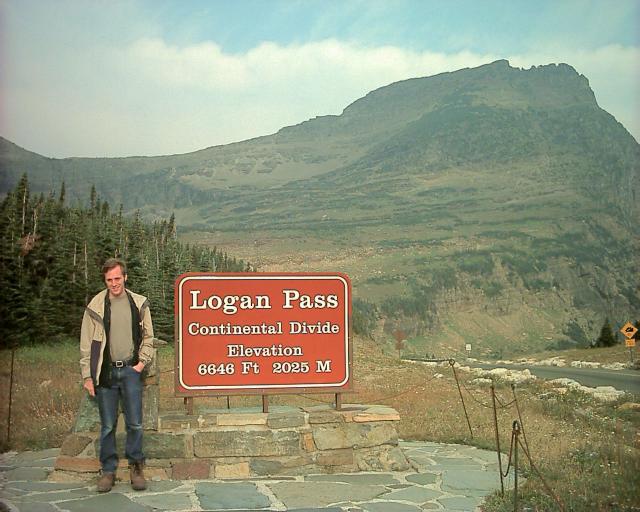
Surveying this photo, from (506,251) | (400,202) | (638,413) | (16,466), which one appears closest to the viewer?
(16,466)

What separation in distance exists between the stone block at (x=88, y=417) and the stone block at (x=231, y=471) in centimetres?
133

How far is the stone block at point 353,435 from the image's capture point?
7.99 metres

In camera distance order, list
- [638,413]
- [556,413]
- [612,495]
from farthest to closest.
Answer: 1. [638,413]
2. [556,413]
3. [612,495]

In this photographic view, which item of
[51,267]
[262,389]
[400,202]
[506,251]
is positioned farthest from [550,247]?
[262,389]

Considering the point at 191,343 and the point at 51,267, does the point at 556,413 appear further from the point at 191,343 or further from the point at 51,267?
the point at 51,267

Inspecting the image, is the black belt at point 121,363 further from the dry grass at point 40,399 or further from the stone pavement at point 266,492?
the dry grass at point 40,399

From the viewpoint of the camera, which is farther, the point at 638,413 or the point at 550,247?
the point at 550,247

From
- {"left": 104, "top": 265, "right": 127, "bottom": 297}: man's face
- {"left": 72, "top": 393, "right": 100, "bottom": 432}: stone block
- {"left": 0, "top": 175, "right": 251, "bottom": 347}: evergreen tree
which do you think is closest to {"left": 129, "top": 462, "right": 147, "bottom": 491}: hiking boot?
{"left": 72, "top": 393, "right": 100, "bottom": 432}: stone block

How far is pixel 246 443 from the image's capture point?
7.73 m

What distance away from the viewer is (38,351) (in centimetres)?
2259

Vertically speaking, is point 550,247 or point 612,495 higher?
point 550,247

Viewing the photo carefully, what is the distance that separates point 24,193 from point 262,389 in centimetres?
2132

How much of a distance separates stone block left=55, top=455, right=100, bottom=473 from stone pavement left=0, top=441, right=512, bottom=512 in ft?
0.55

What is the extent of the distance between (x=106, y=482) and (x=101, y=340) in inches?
53.0
